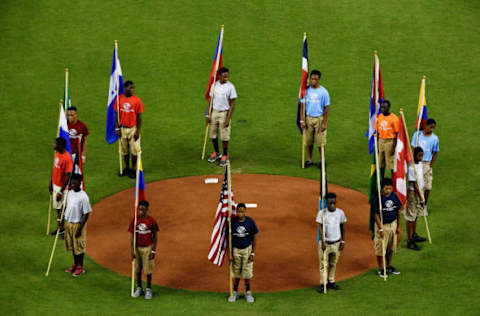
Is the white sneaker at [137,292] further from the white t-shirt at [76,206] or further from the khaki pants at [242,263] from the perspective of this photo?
the white t-shirt at [76,206]

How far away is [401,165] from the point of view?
18.7 metres

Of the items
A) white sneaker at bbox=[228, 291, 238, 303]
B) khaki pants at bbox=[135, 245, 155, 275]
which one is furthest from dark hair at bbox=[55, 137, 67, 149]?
white sneaker at bbox=[228, 291, 238, 303]

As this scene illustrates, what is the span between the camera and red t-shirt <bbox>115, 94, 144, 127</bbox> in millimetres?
22812

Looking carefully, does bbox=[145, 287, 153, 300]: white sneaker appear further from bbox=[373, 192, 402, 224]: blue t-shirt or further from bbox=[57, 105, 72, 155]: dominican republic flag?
bbox=[373, 192, 402, 224]: blue t-shirt

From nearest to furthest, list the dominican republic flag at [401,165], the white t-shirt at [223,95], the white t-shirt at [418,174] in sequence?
the dominican republic flag at [401,165] → the white t-shirt at [418,174] → the white t-shirt at [223,95]

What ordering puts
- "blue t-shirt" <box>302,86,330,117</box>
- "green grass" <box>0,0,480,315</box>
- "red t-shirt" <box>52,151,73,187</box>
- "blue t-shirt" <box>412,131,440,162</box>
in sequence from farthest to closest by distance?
"blue t-shirt" <box>302,86,330,117</box> → "blue t-shirt" <box>412,131,440,162</box> → "red t-shirt" <box>52,151,73,187</box> → "green grass" <box>0,0,480,315</box>

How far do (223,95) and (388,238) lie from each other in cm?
804

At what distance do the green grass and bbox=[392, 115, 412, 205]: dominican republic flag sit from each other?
1489 mm

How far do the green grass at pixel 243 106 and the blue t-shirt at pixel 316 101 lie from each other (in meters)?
1.77

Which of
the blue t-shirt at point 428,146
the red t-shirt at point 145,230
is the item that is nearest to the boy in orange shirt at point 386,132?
the blue t-shirt at point 428,146

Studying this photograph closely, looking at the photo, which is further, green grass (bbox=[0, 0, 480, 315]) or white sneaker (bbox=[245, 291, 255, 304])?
green grass (bbox=[0, 0, 480, 315])

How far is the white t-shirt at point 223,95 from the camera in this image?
23.9 meters

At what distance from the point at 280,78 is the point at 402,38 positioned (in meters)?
5.34

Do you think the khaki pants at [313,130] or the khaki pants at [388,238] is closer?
the khaki pants at [388,238]
